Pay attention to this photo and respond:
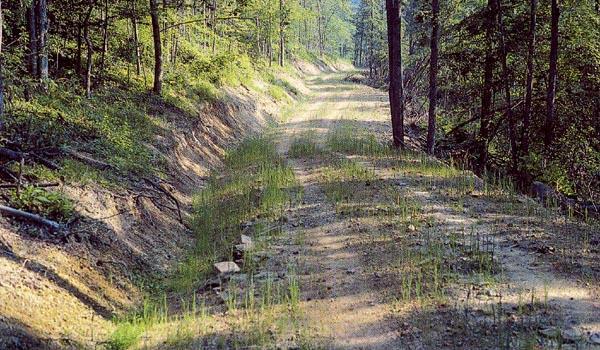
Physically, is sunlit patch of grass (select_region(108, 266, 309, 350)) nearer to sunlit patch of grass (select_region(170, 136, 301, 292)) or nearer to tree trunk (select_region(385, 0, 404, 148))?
sunlit patch of grass (select_region(170, 136, 301, 292))

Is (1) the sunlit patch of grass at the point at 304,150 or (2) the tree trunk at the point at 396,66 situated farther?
(2) the tree trunk at the point at 396,66

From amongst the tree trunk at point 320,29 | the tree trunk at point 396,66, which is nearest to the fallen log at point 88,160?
the tree trunk at point 396,66

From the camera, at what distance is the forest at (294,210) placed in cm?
564

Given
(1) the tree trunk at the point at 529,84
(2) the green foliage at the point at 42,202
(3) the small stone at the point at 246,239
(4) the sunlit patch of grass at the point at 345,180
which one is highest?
(1) the tree trunk at the point at 529,84

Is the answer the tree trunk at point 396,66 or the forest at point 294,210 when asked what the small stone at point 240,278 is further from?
the tree trunk at point 396,66

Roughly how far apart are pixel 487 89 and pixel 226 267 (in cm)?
1162

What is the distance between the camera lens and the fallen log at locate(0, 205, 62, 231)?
6383 millimetres

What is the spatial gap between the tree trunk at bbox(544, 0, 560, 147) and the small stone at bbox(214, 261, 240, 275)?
33.5ft

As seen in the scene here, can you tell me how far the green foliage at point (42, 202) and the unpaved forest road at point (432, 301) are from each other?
3.31 metres

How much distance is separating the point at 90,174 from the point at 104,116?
4.51m

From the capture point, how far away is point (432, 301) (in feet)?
19.8

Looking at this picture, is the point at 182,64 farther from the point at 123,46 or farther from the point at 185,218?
the point at 185,218

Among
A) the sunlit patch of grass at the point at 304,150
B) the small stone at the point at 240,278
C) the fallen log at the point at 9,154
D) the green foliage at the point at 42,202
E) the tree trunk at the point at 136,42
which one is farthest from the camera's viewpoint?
the tree trunk at the point at 136,42

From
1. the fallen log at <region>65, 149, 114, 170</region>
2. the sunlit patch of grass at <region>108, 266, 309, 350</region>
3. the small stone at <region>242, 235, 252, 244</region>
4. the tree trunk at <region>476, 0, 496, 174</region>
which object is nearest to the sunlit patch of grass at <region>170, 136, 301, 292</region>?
the small stone at <region>242, 235, 252, 244</region>
